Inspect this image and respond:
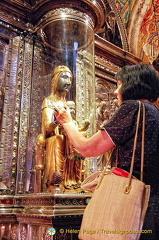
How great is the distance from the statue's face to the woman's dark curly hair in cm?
255

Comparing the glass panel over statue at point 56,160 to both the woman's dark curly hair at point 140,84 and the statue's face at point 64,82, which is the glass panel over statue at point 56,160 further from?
the woman's dark curly hair at point 140,84

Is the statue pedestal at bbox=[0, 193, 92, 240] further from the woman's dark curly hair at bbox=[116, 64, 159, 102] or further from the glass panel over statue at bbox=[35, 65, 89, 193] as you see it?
the woman's dark curly hair at bbox=[116, 64, 159, 102]

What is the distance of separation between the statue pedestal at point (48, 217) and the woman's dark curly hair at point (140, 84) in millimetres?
1274

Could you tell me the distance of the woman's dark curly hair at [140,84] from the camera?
1.22 metres

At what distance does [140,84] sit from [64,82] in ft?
8.60

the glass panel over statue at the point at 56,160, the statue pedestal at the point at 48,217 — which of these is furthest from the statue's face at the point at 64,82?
the statue pedestal at the point at 48,217

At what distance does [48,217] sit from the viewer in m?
2.27

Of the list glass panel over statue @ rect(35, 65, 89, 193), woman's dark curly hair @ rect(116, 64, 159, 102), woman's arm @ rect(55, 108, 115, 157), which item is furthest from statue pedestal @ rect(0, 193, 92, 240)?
woman's dark curly hair @ rect(116, 64, 159, 102)

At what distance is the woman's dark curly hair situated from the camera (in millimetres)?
1218

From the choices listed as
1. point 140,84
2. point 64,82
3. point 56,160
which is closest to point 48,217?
point 56,160

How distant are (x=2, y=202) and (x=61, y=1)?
306 cm

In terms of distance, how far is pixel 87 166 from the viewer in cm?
377

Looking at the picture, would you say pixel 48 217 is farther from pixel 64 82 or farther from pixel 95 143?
pixel 64 82

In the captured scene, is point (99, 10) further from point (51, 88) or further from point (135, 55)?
point (135, 55)
